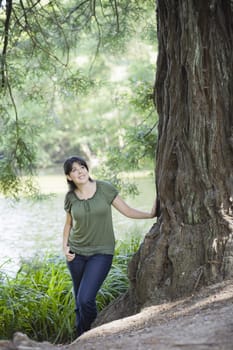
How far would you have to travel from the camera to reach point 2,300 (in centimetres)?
571

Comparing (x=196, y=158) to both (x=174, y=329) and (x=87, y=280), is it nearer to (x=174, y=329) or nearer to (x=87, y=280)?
(x=87, y=280)

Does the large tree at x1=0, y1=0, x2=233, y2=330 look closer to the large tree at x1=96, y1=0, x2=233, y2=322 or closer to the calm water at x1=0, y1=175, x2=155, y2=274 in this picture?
the large tree at x1=96, y1=0, x2=233, y2=322

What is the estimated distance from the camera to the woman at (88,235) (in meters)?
4.46

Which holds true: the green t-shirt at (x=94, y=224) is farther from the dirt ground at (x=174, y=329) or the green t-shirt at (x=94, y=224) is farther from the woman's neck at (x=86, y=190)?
the dirt ground at (x=174, y=329)

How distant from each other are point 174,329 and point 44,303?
103 inches

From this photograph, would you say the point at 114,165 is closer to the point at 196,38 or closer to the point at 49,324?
the point at 49,324

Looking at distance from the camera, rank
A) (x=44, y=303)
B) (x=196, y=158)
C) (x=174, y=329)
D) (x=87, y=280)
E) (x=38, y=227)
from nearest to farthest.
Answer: (x=174, y=329) < (x=196, y=158) < (x=87, y=280) < (x=44, y=303) < (x=38, y=227)

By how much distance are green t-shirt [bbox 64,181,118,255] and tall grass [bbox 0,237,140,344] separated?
1144mm

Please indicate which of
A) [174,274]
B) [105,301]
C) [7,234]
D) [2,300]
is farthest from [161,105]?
[7,234]

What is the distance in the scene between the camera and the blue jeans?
443 cm

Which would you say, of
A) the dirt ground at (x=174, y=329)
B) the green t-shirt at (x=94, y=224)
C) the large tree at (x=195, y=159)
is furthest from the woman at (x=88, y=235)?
the dirt ground at (x=174, y=329)

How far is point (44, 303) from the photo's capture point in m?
5.56

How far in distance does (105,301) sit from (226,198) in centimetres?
212

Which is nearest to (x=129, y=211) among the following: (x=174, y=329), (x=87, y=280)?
(x=87, y=280)
